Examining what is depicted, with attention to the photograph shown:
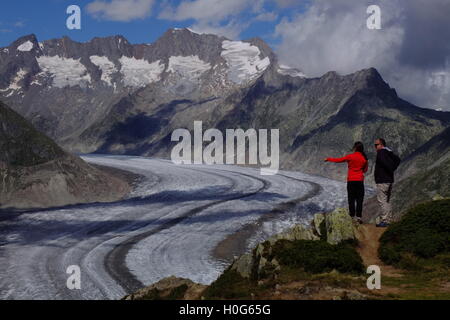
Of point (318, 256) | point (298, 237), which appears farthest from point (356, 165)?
point (298, 237)

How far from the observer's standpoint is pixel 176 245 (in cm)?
4128

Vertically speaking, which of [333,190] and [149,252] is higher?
[333,190]

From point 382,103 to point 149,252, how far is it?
10254 cm

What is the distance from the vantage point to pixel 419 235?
16875mm

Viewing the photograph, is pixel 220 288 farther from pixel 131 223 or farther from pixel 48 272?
pixel 131 223

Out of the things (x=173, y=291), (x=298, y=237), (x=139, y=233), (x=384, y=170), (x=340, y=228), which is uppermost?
(x=384, y=170)

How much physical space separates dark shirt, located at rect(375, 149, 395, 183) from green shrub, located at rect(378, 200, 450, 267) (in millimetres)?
2032

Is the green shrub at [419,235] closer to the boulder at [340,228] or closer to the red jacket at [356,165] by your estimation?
the boulder at [340,228]

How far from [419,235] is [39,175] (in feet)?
204

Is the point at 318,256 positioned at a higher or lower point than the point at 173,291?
higher

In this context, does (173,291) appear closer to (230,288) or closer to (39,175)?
(230,288)

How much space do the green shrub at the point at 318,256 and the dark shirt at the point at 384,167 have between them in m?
2.79

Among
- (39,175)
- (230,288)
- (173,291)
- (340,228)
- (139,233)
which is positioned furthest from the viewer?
(39,175)
